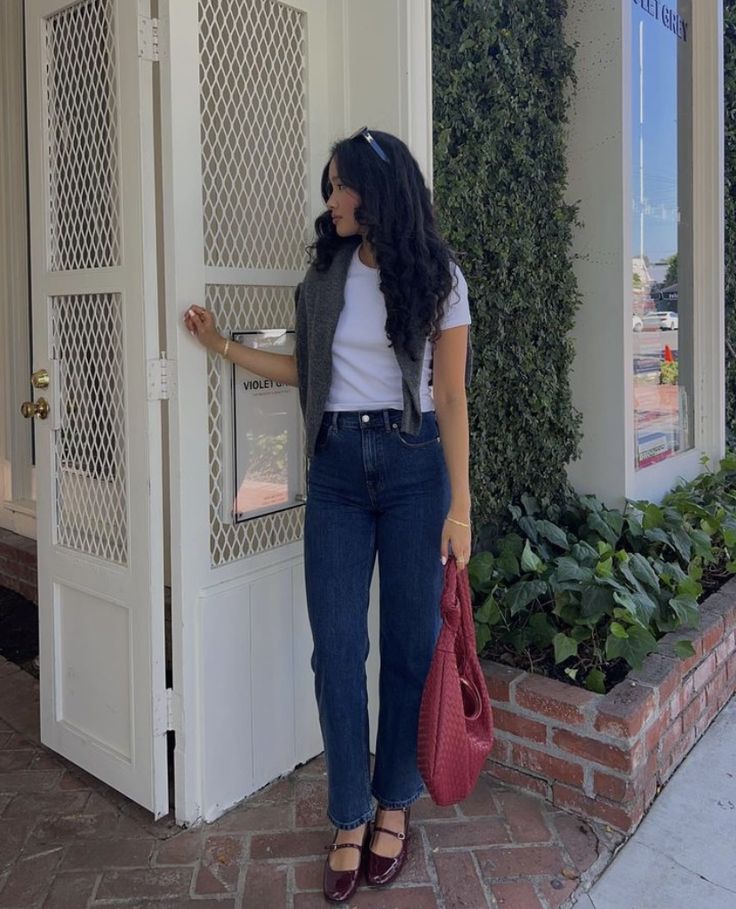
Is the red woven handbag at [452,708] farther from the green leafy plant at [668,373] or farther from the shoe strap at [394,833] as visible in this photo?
the green leafy plant at [668,373]

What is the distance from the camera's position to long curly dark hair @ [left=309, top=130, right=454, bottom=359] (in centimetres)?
192

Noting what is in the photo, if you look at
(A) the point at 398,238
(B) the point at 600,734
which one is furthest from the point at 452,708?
(A) the point at 398,238

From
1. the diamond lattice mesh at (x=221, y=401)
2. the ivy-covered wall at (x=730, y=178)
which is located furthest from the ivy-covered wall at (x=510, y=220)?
the ivy-covered wall at (x=730, y=178)

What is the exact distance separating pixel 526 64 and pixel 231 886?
295cm

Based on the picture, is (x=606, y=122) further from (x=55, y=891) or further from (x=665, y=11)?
(x=55, y=891)

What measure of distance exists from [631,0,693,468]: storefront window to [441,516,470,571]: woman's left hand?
7.20ft

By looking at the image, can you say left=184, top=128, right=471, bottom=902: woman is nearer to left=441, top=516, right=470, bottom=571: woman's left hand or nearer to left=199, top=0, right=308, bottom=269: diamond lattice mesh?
left=441, top=516, right=470, bottom=571: woman's left hand

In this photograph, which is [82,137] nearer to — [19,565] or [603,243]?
[603,243]

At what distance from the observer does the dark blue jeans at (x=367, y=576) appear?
6.61 feet

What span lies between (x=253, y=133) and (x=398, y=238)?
0.77 meters

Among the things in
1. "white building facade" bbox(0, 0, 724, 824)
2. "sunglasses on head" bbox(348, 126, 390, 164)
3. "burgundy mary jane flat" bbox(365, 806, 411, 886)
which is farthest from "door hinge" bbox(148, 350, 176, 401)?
"burgundy mary jane flat" bbox(365, 806, 411, 886)

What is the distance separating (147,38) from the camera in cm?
217

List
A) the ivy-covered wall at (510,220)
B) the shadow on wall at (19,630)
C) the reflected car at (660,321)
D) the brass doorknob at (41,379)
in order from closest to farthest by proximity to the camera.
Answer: the brass doorknob at (41,379) → the ivy-covered wall at (510,220) → the shadow on wall at (19,630) → the reflected car at (660,321)

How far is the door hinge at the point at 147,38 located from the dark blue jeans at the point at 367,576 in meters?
1.06
